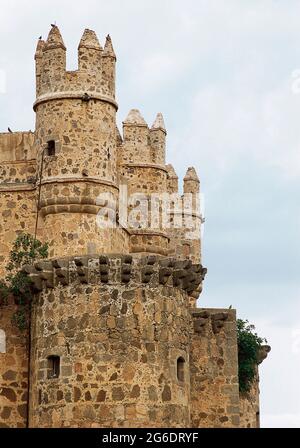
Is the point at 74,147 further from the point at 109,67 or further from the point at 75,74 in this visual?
the point at 109,67

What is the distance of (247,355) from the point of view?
3691 cm

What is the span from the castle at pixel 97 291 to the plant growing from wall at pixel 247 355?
455 millimetres

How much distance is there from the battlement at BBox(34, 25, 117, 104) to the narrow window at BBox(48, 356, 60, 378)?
10001mm

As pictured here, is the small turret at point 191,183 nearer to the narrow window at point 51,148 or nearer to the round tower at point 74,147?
the round tower at point 74,147

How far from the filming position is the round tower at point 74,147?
37094 millimetres

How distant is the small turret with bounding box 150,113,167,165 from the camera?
44.7 metres

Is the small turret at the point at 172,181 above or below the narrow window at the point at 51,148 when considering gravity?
above

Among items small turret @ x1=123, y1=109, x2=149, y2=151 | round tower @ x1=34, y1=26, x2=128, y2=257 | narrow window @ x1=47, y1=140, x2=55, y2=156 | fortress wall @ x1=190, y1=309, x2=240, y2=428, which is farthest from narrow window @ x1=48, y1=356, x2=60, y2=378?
small turret @ x1=123, y1=109, x2=149, y2=151

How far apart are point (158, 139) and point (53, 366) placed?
1628 cm

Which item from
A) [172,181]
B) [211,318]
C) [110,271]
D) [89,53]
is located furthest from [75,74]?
[172,181]

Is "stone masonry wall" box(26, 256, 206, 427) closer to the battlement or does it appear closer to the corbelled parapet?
the corbelled parapet

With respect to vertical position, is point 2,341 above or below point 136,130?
below

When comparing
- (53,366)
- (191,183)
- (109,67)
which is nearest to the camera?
(53,366)

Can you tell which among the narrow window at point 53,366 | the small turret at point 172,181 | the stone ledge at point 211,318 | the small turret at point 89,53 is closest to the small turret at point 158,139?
the small turret at point 89,53
